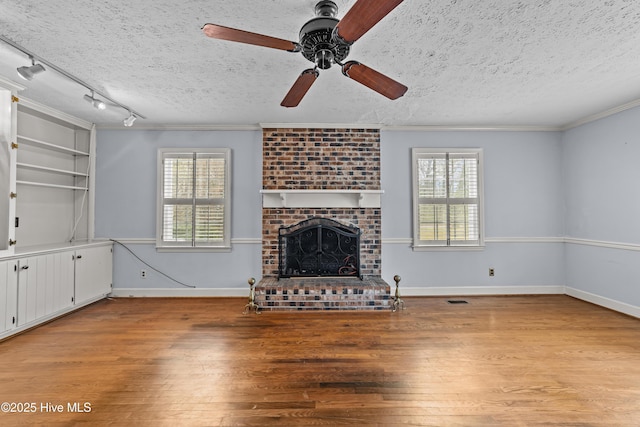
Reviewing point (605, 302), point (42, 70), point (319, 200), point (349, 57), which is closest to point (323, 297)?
point (319, 200)

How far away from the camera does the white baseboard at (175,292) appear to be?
13.9ft

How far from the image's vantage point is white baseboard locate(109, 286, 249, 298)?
4230 mm

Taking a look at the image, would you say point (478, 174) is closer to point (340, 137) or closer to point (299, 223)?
point (340, 137)

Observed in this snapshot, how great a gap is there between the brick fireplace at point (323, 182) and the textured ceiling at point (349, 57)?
0.45 meters

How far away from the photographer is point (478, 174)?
435cm

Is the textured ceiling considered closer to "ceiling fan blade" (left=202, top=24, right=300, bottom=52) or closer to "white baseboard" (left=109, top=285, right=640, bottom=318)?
"ceiling fan blade" (left=202, top=24, right=300, bottom=52)

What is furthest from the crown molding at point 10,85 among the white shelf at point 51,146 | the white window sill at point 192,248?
the white window sill at point 192,248

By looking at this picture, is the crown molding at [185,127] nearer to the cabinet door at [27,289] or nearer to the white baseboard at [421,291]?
the cabinet door at [27,289]

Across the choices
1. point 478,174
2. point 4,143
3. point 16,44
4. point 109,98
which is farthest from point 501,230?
point 4,143

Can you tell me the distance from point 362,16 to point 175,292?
4.21 m

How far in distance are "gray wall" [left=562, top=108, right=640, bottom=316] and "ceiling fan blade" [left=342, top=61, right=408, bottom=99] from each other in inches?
132

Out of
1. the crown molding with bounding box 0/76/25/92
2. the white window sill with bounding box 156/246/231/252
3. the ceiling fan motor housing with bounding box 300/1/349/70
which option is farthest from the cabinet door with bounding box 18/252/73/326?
the ceiling fan motor housing with bounding box 300/1/349/70

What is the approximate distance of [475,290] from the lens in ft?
14.1

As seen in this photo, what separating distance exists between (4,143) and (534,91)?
5.47m
